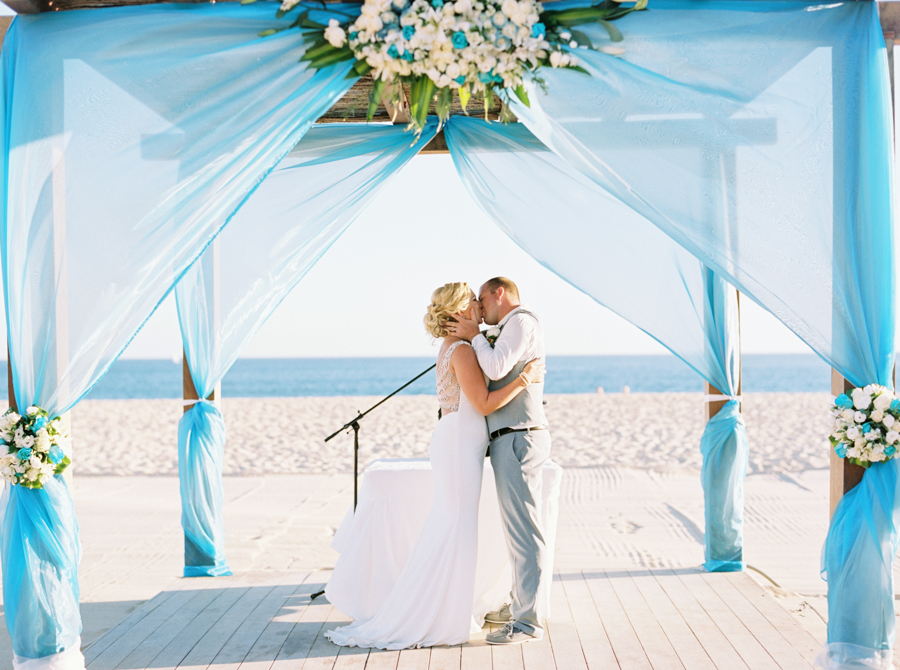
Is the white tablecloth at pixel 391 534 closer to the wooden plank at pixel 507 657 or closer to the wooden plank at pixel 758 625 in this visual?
the wooden plank at pixel 507 657

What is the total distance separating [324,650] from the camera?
3.33m

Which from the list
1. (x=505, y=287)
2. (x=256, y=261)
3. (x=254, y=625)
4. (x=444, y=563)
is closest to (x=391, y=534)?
(x=444, y=563)

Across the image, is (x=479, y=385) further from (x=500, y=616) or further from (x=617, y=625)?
(x=617, y=625)

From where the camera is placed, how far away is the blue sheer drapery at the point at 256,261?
4113mm

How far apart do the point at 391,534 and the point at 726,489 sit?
2138mm

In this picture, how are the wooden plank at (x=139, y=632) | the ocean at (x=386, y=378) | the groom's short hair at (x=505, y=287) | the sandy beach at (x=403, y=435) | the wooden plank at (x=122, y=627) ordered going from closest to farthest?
the wooden plank at (x=139, y=632) → the wooden plank at (x=122, y=627) → the groom's short hair at (x=505, y=287) → the sandy beach at (x=403, y=435) → the ocean at (x=386, y=378)

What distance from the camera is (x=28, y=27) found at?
2.94m

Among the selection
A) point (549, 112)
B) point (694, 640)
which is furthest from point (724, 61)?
point (694, 640)

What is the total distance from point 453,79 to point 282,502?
5.98 m

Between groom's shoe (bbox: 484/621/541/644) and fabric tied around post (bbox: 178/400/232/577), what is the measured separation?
1.94 meters

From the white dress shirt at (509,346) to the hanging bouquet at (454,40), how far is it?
933 mm

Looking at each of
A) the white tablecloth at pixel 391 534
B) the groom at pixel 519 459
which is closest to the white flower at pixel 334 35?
the groom at pixel 519 459

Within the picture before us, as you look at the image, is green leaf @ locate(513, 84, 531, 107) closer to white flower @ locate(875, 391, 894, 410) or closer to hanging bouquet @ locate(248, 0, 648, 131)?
hanging bouquet @ locate(248, 0, 648, 131)

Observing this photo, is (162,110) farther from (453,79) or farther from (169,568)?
(169,568)
